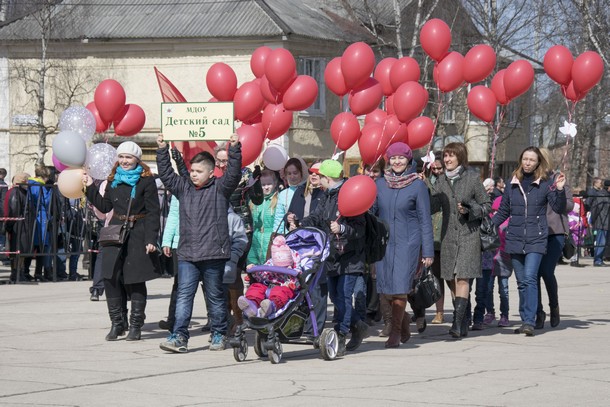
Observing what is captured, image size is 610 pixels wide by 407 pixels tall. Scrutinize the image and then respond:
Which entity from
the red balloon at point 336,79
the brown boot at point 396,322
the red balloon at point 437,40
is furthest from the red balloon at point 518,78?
the brown boot at point 396,322

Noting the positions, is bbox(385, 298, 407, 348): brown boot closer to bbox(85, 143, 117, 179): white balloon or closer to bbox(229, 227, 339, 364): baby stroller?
bbox(229, 227, 339, 364): baby stroller

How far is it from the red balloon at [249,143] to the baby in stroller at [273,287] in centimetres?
226

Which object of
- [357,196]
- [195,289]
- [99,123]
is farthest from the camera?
[99,123]

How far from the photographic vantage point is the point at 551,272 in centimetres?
1347

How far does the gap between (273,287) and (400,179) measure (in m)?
1.80

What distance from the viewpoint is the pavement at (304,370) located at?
28.4 feet

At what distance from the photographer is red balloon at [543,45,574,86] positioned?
13859 millimetres

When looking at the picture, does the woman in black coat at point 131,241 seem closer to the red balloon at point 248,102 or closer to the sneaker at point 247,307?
the sneaker at point 247,307

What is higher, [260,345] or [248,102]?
[248,102]

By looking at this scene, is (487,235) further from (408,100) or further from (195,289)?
(195,289)

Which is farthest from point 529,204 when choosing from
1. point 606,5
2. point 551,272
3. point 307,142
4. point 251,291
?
point 307,142

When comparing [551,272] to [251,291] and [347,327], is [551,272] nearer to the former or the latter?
[347,327]

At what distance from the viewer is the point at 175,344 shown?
11109 millimetres

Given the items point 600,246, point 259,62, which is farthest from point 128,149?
point 600,246
